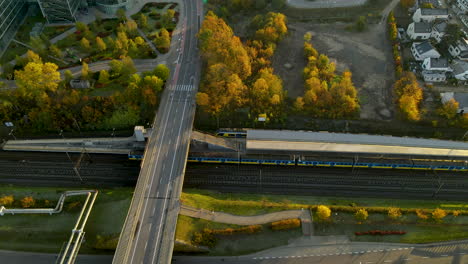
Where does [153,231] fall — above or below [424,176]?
below


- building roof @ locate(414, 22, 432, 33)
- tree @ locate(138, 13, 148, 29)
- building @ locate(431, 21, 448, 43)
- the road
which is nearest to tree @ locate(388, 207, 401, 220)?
the road

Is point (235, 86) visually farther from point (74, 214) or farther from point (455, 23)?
point (455, 23)

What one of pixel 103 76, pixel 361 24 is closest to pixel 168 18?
pixel 103 76

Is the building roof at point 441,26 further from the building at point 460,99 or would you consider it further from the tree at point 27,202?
the tree at point 27,202

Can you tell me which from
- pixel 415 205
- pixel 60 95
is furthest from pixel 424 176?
pixel 60 95

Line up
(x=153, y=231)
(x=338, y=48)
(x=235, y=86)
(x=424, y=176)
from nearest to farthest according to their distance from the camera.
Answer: (x=153, y=231) → (x=424, y=176) → (x=235, y=86) → (x=338, y=48)

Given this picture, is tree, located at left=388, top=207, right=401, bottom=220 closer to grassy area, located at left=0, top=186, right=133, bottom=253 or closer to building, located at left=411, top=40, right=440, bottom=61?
grassy area, located at left=0, top=186, right=133, bottom=253
